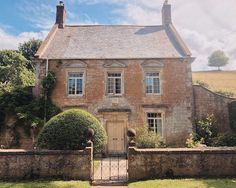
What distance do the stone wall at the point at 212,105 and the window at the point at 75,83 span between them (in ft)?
29.5

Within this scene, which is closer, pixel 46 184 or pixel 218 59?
pixel 46 184

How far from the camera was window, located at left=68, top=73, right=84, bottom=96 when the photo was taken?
19.2 metres

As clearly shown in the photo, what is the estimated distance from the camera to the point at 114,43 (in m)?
21.4

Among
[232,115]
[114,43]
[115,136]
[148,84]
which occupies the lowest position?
[115,136]

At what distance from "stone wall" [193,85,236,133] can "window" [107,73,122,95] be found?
606 centimetres

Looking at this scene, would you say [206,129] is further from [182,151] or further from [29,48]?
[29,48]

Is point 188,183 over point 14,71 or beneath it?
beneath

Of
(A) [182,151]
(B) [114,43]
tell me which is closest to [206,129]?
(A) [182,151]

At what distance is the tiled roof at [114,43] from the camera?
19.7 meters

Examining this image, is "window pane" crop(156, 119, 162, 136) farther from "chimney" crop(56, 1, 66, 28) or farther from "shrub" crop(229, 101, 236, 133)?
"chimney" crop(56, 1, 66, 28)

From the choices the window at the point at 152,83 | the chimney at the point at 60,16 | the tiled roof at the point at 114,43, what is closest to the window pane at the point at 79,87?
the tiled roof at the point at 114,43

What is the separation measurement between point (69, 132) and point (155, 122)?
9.51m

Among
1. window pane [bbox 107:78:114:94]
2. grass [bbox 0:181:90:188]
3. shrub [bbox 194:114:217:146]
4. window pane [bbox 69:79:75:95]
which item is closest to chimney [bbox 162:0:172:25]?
window pane [bbox 107:78:114:94]

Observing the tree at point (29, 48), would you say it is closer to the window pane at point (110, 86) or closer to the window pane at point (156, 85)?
the window pane at point (110, 86)
